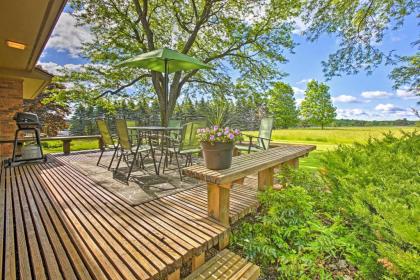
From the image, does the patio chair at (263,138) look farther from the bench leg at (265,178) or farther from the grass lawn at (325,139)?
the grass lawn at (325,139)

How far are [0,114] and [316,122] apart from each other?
1131 inches

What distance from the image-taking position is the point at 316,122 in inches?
1057

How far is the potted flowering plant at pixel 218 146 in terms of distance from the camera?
2068 mm

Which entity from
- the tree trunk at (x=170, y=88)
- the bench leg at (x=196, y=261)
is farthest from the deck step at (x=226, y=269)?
the tree trunk at (x=170, y=88)

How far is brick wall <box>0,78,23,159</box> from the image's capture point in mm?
5254

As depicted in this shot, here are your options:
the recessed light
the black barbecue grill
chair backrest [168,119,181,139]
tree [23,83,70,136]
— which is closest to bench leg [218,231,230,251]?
chair backrest [168,119,181,139]

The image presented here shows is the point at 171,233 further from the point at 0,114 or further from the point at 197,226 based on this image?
the point at 0,114

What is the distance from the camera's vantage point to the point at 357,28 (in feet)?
17.2

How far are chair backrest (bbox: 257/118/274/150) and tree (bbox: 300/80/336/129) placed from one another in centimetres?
2524

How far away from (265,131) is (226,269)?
298 cm

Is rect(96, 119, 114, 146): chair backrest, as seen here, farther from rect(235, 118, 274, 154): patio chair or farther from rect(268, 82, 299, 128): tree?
rect(268, 82, 299, 128): tree

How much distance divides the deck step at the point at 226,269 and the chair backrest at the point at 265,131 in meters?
2.50

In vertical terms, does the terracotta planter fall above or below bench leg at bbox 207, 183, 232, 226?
above

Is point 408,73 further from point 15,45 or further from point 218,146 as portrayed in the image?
point 15,45
